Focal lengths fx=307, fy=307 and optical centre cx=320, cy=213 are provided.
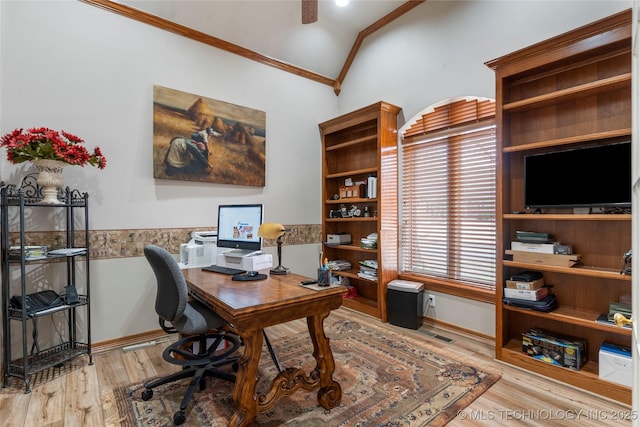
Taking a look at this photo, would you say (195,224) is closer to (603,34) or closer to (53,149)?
(53,149)

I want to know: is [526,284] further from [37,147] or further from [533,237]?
[37,147]

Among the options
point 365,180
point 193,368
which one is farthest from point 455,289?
point 193,368

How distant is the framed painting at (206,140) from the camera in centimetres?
309

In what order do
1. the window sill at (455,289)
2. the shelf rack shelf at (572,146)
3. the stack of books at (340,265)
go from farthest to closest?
1. the stack of books at (340,265)
2. the window sill at (455,289)
3. the shelf rack shelf at (572,146)

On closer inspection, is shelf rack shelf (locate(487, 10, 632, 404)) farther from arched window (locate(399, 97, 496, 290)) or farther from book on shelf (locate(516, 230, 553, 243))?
arched window (locate(399, 97, 496, 290))

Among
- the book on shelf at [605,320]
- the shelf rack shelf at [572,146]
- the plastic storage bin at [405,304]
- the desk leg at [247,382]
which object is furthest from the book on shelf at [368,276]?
the desk leg at [247,382]

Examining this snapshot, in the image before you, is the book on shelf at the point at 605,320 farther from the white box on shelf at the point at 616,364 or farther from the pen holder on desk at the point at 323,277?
the pen holder on desk at the point at 323,277

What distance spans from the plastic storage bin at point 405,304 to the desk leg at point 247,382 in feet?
6.64

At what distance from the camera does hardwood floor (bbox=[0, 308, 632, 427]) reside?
180 cm

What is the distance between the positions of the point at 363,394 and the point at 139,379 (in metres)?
1.64

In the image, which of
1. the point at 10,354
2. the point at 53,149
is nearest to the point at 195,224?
the point at 53,149

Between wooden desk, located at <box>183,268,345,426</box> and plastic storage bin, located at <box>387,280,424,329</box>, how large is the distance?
151cm

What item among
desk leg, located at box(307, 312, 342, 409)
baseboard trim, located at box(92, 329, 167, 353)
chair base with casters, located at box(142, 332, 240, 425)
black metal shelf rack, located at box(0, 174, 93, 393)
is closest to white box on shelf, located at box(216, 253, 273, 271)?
chair base with casters, located at box(142, 332, 240, 425)

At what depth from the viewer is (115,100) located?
285 centimetres
